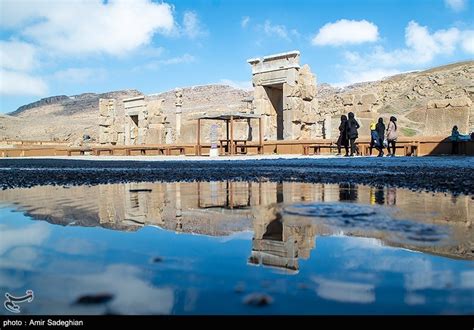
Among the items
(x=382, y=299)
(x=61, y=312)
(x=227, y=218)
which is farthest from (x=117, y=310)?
(x=227, y=218)

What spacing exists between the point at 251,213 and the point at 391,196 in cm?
156

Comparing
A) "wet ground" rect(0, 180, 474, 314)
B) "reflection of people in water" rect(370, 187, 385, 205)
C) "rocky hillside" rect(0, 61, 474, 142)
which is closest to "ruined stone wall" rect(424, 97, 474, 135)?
"rocky hillside" rect(0, 61, 474, 142)

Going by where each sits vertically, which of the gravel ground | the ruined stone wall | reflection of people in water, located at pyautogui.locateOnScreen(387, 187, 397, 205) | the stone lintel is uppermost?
the stone lintel

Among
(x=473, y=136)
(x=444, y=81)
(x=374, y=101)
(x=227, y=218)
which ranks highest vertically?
(x=444, y=81)

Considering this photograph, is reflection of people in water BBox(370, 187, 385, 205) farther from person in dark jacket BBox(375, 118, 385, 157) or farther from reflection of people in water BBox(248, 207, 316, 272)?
person in dark jacket BBox(375, 118, 385, 157)

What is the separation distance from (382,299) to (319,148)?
1674cm

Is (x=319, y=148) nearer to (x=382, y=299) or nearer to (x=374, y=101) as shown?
→ (x=374, y=101)

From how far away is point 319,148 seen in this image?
17.5m

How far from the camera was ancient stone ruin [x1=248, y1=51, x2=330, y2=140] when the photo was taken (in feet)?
63.3
